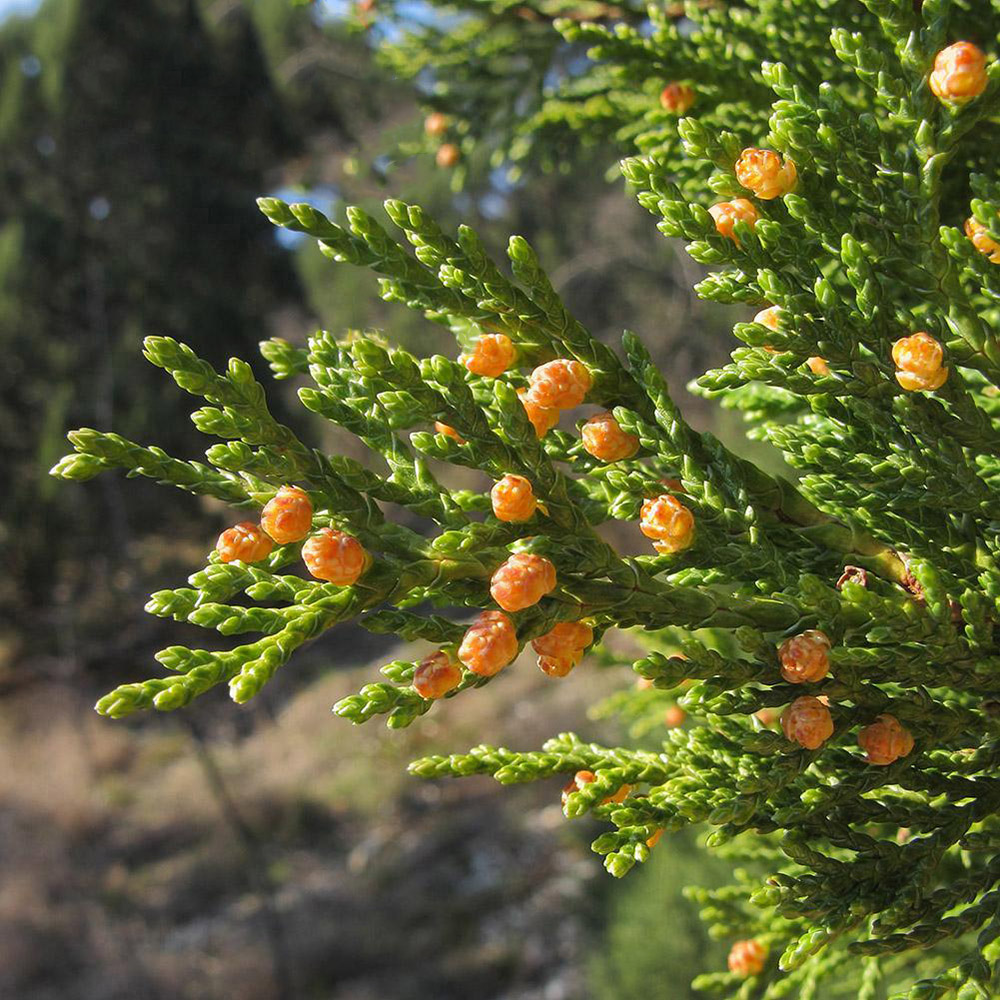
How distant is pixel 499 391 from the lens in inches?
45.8

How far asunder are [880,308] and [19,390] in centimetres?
1822

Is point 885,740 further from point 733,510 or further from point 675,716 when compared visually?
point 675,716

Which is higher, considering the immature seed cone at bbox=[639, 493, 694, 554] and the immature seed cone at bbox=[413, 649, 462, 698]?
the immature seed cone at bbox=[639, 493, 694, 554]

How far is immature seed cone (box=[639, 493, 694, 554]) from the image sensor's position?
3.93 feet

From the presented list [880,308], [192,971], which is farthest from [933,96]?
[192,971]

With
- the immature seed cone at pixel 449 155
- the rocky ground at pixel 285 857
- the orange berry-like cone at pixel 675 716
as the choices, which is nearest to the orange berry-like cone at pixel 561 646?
the orange berry-like cone at pixel 675 716

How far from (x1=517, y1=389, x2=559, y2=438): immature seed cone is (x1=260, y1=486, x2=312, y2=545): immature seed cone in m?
0.34

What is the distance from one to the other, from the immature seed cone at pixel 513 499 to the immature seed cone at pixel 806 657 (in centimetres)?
38

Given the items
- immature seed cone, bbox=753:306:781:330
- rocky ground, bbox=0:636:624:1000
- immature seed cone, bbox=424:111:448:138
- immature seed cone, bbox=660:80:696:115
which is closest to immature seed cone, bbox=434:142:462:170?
immature seed cone, bbox=424:111:448:138

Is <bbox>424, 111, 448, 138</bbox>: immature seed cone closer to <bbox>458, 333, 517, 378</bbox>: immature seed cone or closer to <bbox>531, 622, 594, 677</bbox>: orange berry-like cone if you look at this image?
<bbox>458, 333, 517, 378</bbox>: immature seed cone

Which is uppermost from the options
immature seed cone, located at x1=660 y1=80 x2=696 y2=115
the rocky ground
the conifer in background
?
immature seed cone, located at x1=660 y1=80 x2=696 y2=115

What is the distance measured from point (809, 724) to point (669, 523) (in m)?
0.32

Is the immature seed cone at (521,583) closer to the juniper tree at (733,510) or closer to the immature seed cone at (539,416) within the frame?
the juniper tree at (733,510)

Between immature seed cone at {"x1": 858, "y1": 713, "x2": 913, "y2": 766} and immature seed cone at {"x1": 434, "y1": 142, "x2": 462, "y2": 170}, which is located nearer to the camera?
immature seed cone at {"x1": 858, "y1": 713, "x2": 913, "y2": 766}
